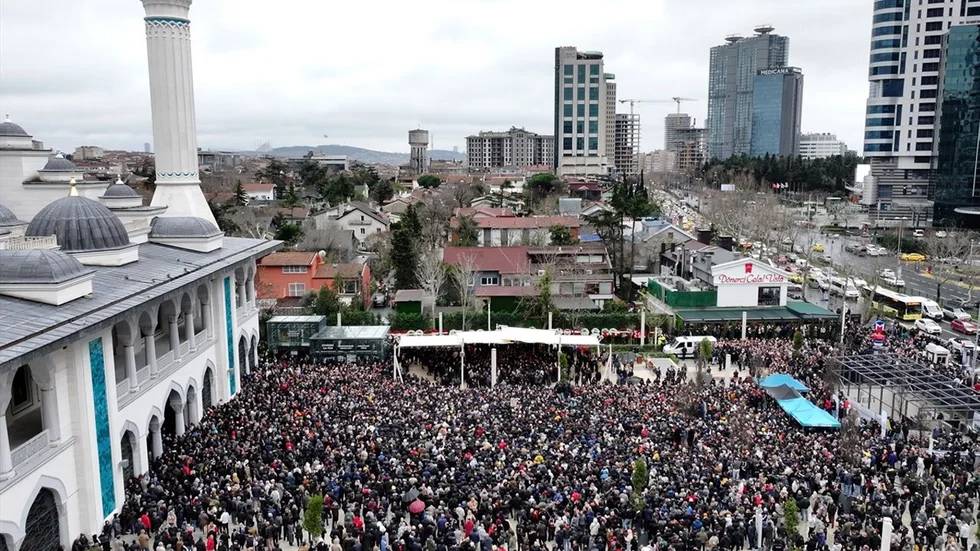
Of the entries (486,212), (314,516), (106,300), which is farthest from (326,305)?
(486,212)

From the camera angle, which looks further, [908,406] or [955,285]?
[955,285]

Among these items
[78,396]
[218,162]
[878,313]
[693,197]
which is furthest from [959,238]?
[218,162]

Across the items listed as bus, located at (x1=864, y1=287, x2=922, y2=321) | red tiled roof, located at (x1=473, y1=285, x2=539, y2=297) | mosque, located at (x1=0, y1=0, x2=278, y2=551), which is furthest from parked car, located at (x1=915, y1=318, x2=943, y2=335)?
mosque, located at (x1=0, y1=0, x2=278, y2=551)

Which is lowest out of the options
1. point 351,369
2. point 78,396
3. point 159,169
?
point 351,369

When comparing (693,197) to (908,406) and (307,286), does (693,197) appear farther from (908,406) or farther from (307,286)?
(908,406)

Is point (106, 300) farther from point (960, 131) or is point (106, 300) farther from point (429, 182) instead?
point (429, 182)
